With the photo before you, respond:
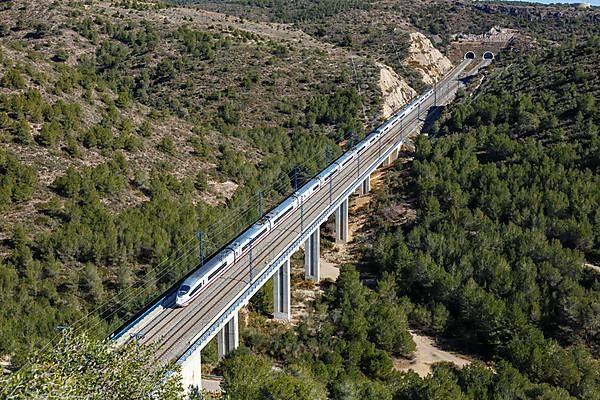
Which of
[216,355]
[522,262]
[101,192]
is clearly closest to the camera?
[216,355]

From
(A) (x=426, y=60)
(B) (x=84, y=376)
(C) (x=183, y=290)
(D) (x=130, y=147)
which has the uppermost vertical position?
(B) (x=84, y=376)

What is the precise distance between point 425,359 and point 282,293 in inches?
437

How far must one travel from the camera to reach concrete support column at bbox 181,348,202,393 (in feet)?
98.0

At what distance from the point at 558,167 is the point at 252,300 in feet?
107

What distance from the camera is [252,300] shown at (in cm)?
4528

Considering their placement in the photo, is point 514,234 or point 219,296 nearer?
point 219,296

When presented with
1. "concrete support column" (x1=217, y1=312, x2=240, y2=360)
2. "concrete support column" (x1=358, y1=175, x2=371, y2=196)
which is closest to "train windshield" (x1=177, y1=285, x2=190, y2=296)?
"concrete support column" (x1=217, y1=312, x2=240, y2=360)

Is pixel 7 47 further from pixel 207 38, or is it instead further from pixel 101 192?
pixel 207 38

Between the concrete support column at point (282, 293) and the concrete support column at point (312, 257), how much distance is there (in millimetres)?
6499

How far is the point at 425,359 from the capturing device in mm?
39469

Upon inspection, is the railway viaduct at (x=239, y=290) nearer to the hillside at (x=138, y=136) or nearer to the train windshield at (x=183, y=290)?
the train windshield at (x=183, y=290)

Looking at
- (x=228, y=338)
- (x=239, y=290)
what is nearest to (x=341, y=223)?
(x=239, y=290)

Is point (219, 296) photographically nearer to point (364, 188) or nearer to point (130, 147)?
point (130, 147)

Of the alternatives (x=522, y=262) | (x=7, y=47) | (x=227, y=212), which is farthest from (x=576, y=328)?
(x=7, y=47)
